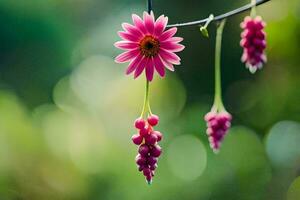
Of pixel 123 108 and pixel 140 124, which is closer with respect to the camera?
pixel 140 124

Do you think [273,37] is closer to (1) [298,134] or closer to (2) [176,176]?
(1) [298,134]

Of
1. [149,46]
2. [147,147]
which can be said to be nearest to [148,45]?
[149,46]

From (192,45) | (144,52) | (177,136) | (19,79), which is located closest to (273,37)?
(192,45)

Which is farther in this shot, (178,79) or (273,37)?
(178,79)

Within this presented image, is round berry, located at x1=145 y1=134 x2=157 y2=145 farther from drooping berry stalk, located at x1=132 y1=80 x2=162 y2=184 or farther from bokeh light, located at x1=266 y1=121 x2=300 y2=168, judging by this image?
bokeh light, located at x1=266 y1=121 x2=300 y2=168

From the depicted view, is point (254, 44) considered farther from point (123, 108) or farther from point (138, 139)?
point (123, 108)

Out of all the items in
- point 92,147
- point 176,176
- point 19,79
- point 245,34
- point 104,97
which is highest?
point 19,79

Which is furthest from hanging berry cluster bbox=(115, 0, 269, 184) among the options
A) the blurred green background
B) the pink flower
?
the blurred green background
